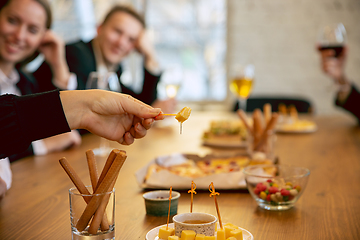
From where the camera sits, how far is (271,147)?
1.35 metres

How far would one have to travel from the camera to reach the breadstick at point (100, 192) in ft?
1.99

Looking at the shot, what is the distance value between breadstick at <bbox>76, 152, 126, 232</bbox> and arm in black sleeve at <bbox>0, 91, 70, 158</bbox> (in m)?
0.17

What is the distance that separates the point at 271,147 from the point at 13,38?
4.72ft

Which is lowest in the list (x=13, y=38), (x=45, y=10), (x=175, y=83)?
(x=175, y=83)

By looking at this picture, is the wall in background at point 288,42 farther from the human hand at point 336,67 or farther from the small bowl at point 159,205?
the small bowl at point 159,205

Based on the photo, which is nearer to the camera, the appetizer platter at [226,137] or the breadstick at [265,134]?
the breadstick at [265,134]

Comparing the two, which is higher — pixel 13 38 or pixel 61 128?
pixel 13 38

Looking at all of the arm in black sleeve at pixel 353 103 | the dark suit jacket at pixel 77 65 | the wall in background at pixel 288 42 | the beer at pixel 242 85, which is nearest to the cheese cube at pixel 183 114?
the beer at pixel 242 85

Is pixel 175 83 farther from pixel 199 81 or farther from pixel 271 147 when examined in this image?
pixel 199 81

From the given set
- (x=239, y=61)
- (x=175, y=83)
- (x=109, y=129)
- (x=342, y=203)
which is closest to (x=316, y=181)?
(x=342, y=203)

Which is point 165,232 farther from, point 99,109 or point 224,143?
point 224,143

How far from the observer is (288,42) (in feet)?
15.5

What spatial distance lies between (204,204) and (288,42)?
13.9ft

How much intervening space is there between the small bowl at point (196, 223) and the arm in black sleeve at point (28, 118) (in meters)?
0.29
